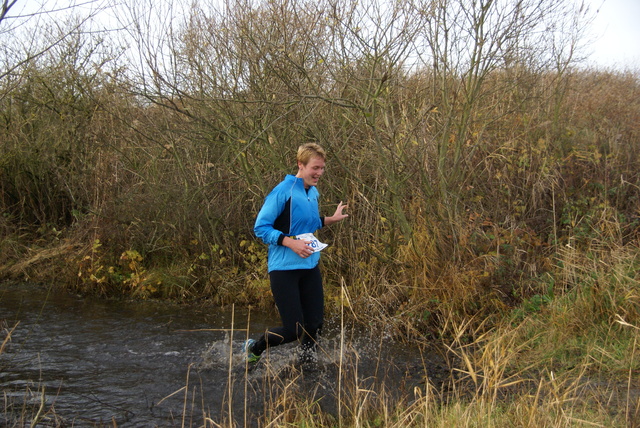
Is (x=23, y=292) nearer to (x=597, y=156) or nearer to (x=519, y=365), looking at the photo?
(x=519, y=365)

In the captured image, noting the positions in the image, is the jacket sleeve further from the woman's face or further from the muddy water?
the muddy water

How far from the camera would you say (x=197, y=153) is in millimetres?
9945

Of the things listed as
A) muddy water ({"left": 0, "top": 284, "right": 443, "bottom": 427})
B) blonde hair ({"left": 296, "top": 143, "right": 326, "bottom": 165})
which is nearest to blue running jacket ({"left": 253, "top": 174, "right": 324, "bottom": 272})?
blonde hair ({"left": 296, "top": 143, "right": 326, "bottom": 165})

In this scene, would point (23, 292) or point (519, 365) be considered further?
point (23, 292)

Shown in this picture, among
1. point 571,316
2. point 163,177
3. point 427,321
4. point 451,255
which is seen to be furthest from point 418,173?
point 163,177

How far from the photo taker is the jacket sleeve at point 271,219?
504cm

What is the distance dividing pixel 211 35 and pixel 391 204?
3412mm

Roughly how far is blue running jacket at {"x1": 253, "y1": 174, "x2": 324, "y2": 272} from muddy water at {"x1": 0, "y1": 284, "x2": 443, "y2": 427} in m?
0.77

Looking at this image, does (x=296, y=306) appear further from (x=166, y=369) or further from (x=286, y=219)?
(x=166, y=369)

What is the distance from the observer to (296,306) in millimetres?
5289

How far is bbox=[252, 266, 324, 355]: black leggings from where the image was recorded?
17.2 ft

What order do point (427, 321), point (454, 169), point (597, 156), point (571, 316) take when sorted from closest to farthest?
point (571, 316)
point (427, 321)
point (454, 169)
point (597, 156)

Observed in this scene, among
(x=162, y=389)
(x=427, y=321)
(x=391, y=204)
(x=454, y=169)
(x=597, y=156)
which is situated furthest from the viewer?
(x=597, y=156)

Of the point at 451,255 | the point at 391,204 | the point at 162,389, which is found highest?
the point at 391,204
